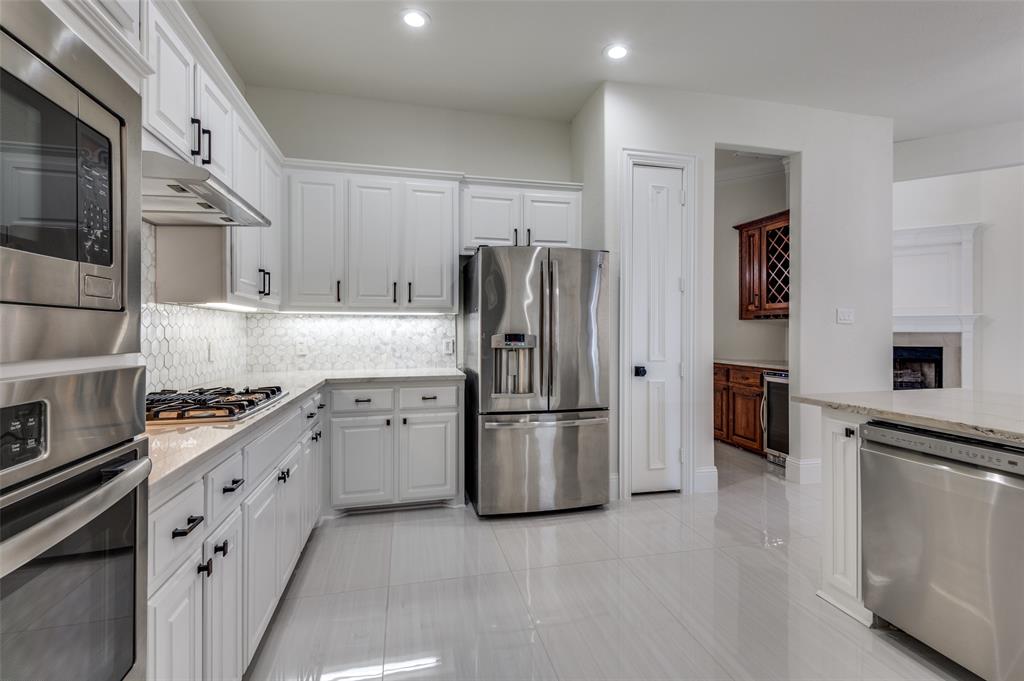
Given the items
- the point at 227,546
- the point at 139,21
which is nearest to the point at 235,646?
the point at 227,546

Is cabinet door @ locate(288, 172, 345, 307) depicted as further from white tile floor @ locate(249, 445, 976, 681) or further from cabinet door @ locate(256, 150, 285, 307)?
white tile floor @ locate(249, 445, 976, 681)

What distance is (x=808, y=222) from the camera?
3.86 m

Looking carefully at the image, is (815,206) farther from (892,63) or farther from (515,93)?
(515,93)

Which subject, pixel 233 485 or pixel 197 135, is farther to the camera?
pixel 197 135

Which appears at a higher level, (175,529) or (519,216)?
(519,216)

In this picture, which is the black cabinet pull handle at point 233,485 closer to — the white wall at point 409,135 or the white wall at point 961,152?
the white wall at point 409,135

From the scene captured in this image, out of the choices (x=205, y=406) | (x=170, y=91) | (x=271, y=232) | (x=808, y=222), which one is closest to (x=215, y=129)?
(x=170, y=91)

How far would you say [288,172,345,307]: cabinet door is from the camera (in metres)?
3.30

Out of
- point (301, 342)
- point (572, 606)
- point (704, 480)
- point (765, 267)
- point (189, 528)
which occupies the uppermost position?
point (765, 267)

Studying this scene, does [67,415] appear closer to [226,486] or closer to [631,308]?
[226,486]

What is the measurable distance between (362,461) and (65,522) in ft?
8.44

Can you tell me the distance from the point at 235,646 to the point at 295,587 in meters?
0.81

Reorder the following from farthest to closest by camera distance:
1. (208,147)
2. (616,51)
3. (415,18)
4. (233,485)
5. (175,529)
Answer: (616,51) → (415,18) → (208,147) → (233,485) → (175,529)

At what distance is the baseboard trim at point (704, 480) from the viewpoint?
11.7ft
